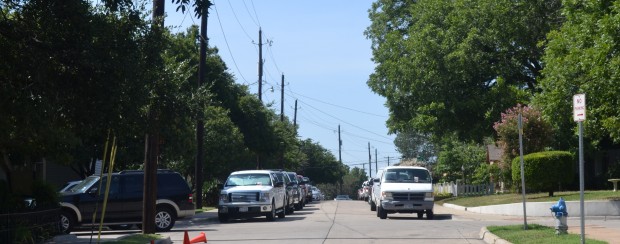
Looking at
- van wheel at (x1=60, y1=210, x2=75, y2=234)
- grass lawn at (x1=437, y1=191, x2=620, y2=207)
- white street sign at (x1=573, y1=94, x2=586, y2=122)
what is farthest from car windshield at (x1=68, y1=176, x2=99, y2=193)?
grass lawn at (x1=437, y1=191, x2=620, y2=207)

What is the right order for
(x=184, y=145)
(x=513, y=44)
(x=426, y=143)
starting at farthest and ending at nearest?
(x=426, y=143)
(x=513, y=44)
(x=184, y=145)

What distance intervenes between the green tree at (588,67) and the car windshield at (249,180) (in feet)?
32.6

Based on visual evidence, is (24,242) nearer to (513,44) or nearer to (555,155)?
(555,155)

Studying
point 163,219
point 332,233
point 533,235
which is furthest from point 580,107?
point 163,219

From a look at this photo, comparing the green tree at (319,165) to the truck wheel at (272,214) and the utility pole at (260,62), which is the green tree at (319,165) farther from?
the truck wheel at (272,214)

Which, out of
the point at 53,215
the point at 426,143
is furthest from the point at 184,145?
the point at 426,143

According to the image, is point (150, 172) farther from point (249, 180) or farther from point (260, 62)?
point (260, 62)

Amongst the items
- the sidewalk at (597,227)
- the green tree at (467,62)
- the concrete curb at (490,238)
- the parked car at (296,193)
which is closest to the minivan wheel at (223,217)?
the parked car at (296,193)

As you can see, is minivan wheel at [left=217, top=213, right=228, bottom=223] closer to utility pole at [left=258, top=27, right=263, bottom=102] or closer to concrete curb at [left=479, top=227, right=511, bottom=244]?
concrete curb at [left=479, top=227, right=511, bottom=244]

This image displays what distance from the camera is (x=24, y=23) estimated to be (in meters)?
13.4

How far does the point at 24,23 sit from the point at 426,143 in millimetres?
113749

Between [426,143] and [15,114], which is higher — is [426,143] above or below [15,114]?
above

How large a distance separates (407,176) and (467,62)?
417 inches

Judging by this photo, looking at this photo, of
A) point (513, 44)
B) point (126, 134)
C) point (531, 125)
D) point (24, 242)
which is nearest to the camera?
point (126, 134)
